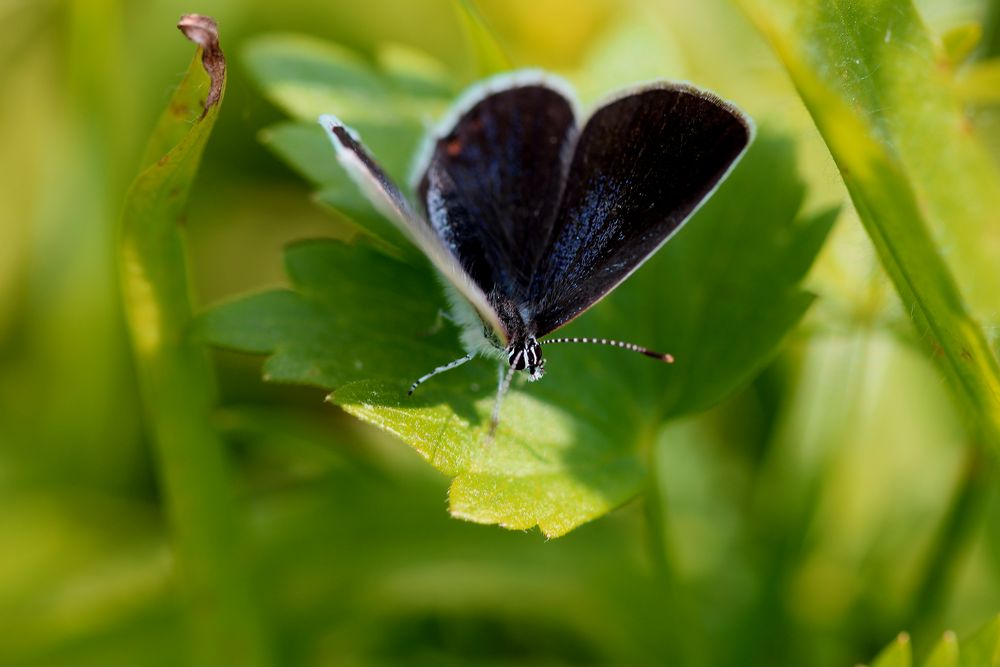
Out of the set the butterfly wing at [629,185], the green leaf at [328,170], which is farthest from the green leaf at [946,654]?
the green leaf at [328,170]

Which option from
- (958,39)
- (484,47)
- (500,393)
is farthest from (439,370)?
(958,39)

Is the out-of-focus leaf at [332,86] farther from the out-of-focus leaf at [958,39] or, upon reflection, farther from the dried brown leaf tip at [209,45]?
the out-of-focus leaf at [958,39]

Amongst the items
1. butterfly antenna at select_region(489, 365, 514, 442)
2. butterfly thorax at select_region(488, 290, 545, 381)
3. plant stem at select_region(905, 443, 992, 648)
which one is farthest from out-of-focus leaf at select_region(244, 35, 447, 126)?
plant stem at select_region(905, 443, 992, 648)

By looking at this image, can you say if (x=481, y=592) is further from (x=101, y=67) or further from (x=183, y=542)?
(x=101, y=67)

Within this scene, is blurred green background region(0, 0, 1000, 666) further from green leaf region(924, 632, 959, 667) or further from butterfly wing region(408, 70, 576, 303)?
green leaf region(924, 632, 959, 667)

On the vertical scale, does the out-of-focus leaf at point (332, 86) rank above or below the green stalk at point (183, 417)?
above
